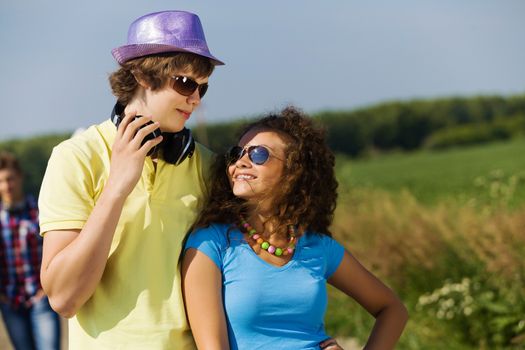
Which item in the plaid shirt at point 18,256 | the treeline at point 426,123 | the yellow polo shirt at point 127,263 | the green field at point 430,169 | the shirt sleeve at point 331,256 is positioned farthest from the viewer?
the treeline at point 426,123

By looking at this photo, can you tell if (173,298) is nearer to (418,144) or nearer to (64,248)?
(64,248)

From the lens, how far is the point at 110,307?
2643mm

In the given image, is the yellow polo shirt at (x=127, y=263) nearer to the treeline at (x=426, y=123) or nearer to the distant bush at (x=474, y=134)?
the treeline at (x=426, y=123)

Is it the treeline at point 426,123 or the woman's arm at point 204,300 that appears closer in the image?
the woman's arm at point 204,300

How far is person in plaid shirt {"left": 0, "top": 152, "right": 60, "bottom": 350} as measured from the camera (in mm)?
5746

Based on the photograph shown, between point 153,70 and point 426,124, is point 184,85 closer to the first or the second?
point 153,70

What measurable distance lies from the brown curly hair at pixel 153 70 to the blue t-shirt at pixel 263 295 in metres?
0.54

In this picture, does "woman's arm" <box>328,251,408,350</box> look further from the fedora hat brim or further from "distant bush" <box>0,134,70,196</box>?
"distant bush" <box>0,134,70,196</box>

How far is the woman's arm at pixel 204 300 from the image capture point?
266cm

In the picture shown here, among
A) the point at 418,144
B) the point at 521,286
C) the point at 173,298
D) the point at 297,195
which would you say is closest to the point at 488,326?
the point at 521,286

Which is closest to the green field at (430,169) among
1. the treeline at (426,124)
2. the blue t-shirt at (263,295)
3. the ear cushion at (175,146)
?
the treeline at (426,124)

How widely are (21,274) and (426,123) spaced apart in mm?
35168

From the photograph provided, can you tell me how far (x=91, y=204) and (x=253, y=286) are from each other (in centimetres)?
62

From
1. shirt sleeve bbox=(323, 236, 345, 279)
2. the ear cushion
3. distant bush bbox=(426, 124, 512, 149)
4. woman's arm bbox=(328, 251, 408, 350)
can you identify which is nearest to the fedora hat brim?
the ear cushion
